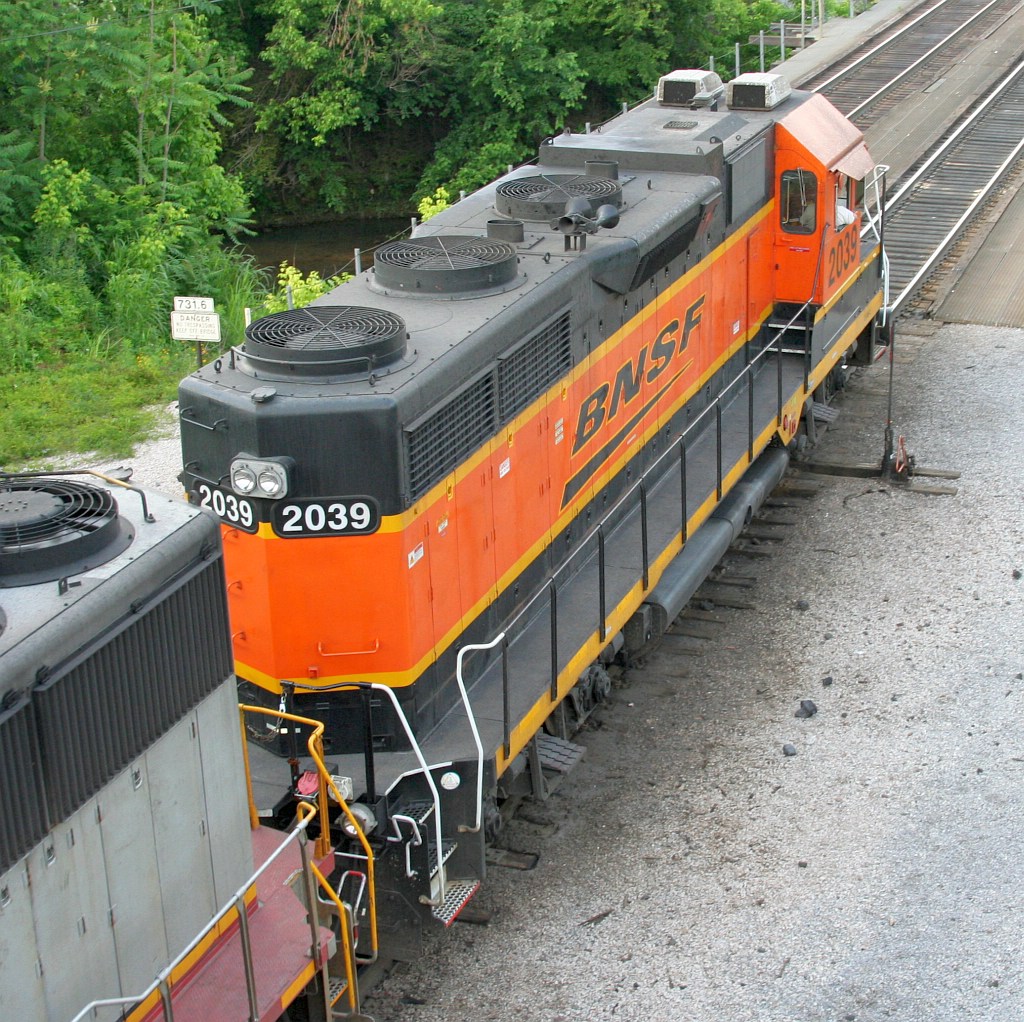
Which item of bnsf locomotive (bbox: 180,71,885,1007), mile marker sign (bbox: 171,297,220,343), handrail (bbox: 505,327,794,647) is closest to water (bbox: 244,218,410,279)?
mile marker sign (bbox: 171,297,220,343)

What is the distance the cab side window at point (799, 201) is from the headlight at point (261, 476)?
6.52 meters

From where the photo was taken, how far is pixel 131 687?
195 inches

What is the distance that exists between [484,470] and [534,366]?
Result: 0.81 meters

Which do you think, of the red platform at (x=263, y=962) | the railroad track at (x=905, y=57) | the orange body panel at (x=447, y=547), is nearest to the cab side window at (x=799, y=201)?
the orange body panel at (x=447, y=547)

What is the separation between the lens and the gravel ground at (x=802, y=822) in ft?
23.2

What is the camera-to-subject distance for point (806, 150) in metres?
11.6

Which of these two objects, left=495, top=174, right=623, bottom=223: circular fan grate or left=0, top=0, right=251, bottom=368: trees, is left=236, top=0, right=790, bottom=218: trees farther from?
left=495, top=174, right=623, bottom=223: circular fan grate

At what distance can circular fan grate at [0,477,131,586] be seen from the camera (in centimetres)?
479

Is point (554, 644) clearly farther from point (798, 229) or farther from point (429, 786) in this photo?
point (798, 229)

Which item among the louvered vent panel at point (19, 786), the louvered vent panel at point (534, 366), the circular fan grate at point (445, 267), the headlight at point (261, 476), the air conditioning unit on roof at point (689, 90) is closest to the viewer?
the louvered vent panel at point (19, 786)

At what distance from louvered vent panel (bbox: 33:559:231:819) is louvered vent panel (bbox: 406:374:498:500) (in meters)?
1.70

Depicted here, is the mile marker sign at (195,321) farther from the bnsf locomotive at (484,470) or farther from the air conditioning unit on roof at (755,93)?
the air conditioning unit on roof at (755,93)

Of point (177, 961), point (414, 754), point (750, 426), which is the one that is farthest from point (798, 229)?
point (177, 961)

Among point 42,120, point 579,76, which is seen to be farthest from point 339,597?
point 579,76
